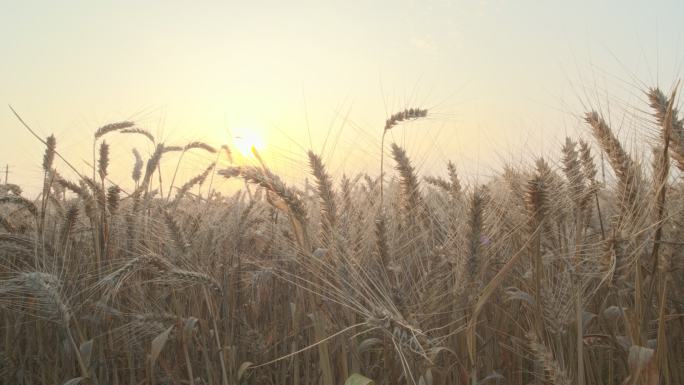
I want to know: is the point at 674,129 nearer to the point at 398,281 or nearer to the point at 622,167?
the point at 622,167

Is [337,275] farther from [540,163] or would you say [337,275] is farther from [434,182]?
[434,182]

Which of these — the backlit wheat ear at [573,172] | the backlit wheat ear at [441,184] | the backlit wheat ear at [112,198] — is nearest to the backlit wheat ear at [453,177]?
the backlit wheat ear at [441,184]

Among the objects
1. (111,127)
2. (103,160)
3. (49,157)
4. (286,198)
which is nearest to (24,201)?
(49,157)

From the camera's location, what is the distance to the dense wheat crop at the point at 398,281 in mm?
1653

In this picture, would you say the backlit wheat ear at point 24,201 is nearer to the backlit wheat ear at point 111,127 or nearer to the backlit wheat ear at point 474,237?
the backlit wheat ear at point 111,127

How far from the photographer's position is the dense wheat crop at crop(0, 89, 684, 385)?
5.42 feet

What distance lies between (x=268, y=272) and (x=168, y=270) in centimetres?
65

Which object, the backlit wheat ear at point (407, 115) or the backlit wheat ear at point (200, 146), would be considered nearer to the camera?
the backlit wheat ear at point (407, 115)

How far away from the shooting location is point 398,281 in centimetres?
182

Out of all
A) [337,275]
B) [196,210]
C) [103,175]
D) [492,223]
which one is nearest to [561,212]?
[492,223]

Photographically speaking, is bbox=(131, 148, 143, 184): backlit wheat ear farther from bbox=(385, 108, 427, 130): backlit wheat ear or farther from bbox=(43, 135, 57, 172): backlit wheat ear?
bbox=(385, 108, 427, 130): backlit wheat ear

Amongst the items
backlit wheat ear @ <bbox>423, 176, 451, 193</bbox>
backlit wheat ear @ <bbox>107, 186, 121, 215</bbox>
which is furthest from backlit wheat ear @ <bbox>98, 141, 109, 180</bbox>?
backlit wheat ear @ <bbox>423, 176, 451, 193</bbox>

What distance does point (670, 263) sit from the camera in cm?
191

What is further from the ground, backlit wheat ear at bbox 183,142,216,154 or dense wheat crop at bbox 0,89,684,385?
backlit wheat ear at bbox 183,142,216,154
